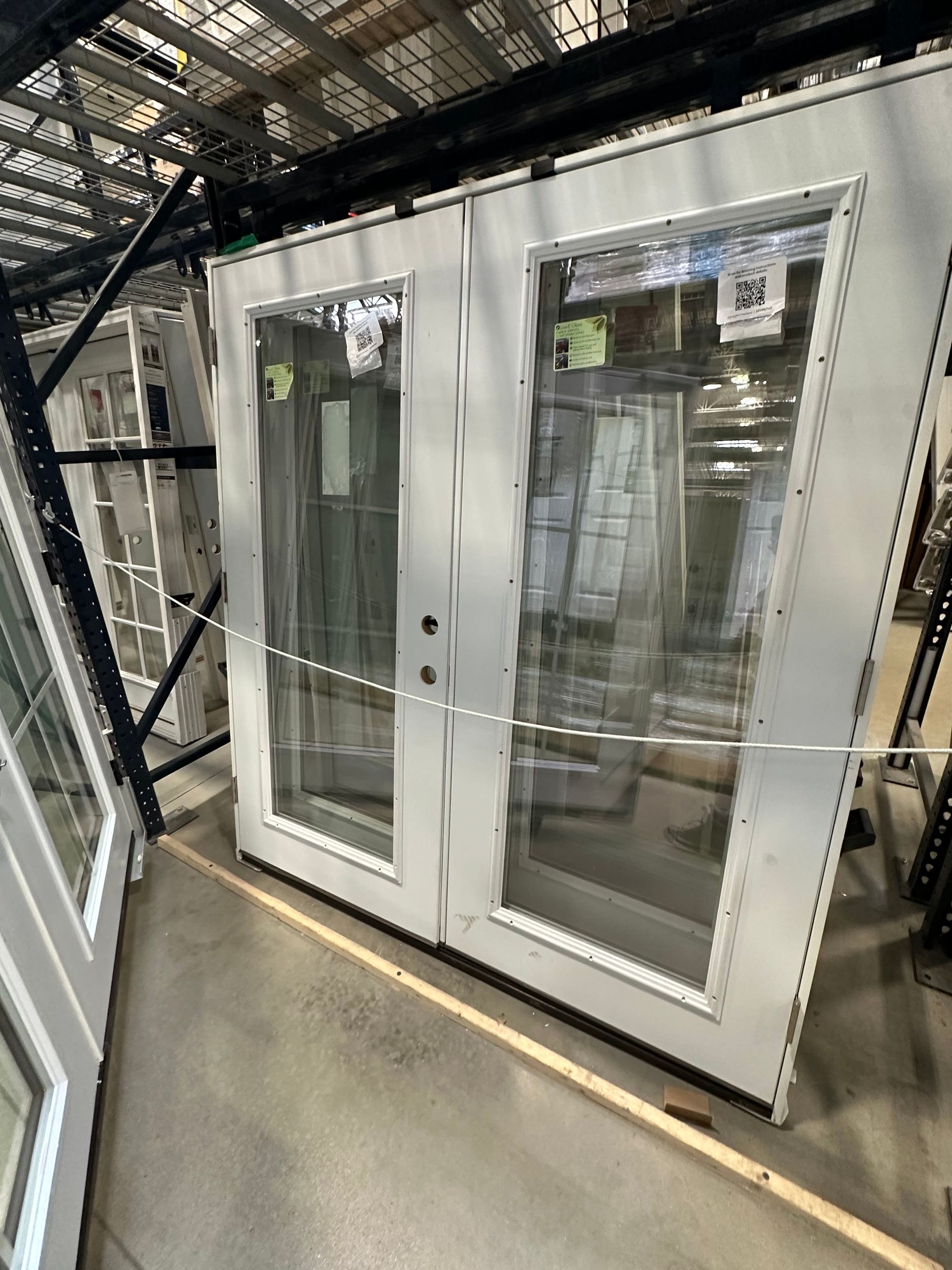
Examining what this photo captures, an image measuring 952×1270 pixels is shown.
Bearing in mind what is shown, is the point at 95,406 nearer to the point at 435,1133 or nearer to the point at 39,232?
the point at 39,232

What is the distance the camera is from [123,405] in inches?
101

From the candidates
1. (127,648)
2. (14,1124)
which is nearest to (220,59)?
(14,1124)

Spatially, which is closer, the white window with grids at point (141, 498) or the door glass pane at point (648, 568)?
the door glass pane at point (648, 568)

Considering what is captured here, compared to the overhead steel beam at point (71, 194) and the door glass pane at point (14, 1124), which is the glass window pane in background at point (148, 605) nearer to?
the overhead steel beam at point (71, 194)

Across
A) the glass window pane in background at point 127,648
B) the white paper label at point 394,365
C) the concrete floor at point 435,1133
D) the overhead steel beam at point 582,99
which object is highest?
the overhead steel beam at point 582,99

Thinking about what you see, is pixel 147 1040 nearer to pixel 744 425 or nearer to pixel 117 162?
pixel 744 425

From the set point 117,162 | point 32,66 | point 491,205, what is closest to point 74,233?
point 117,162

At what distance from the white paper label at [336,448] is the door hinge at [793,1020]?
1.61m

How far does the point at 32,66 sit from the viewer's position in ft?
3.24

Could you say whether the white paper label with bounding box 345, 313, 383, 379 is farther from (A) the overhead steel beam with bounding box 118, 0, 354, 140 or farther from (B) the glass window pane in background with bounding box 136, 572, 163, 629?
(B) the glass window pane in background with bounding box 136, 572, 163, 629

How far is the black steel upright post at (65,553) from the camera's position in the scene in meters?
1.60

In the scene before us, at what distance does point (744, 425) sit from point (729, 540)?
222 mm

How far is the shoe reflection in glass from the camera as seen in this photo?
1.23m

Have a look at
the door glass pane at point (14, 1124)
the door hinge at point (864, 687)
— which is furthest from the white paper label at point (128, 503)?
the door hinge at point (864, 687)
